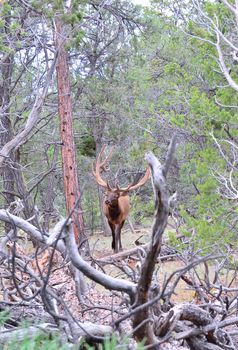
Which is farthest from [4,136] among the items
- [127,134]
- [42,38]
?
[127,134]

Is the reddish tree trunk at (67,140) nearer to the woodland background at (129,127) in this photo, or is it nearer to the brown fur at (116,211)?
the woodland background at (129,127)

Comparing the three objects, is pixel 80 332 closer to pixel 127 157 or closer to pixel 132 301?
pixel 132 301

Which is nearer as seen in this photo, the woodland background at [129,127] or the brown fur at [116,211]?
the woodland background at [129,127]

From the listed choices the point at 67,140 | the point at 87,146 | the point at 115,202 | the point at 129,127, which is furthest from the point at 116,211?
the point at 87,146

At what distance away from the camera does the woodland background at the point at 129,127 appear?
223 inches

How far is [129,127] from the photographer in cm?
2045

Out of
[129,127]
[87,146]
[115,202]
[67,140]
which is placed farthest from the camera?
[87,146]

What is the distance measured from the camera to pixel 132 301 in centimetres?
383

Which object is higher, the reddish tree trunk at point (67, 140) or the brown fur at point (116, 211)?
the reddish tree trunk at point (67, 140)

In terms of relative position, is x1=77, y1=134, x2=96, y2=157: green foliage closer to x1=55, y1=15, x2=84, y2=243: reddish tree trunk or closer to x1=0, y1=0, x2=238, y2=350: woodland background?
x1=0, y1=0, x2=238, y2=350: woodland background

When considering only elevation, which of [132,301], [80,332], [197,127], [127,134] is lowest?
[80,332]

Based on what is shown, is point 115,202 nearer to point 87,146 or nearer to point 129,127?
point 129,127

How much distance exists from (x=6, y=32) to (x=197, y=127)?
4.37 meters

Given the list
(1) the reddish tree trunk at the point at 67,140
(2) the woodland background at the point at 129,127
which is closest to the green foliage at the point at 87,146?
(2) the woodland background at the point at 129,127
